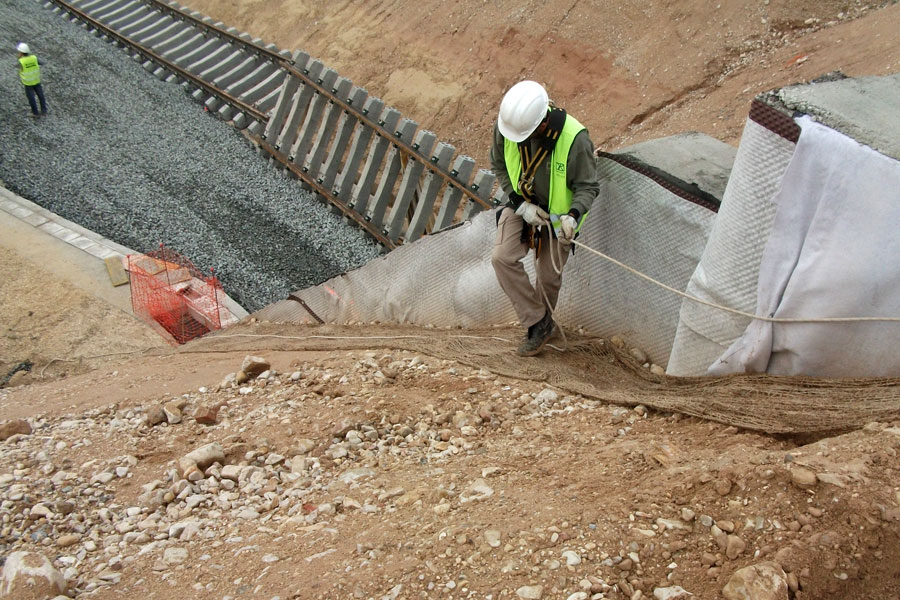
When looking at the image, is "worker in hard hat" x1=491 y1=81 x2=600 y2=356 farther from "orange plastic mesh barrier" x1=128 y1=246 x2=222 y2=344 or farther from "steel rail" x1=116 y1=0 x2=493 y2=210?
"orange plastic mesh barrier" x1=128 y1=246 x2=222 y2=344

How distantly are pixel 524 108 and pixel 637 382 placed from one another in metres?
1.86

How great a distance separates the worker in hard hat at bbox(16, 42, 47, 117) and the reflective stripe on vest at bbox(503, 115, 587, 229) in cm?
1110

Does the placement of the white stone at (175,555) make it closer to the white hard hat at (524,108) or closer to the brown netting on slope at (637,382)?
the brown netting on slope at (637,382)

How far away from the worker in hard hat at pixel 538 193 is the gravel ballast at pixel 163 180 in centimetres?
526

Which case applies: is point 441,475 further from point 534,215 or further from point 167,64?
point 167,64

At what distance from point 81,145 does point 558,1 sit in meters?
8.12

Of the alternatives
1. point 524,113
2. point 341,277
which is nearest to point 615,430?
point 524,113

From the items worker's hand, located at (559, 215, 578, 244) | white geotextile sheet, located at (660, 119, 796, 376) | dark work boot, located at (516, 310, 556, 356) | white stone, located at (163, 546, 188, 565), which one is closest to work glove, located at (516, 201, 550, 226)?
worker's hand, located at (559, 215, 578, 244)

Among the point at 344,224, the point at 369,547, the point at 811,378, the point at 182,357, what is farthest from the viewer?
the point at 344,224

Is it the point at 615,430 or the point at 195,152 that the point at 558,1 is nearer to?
the point at 195,152

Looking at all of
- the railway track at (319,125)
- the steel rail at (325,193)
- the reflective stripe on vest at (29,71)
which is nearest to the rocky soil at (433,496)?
the railway track at (319,125)

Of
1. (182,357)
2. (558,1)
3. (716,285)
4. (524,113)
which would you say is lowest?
(182,357)

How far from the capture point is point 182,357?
309 inches

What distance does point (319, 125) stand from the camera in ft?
41.4
